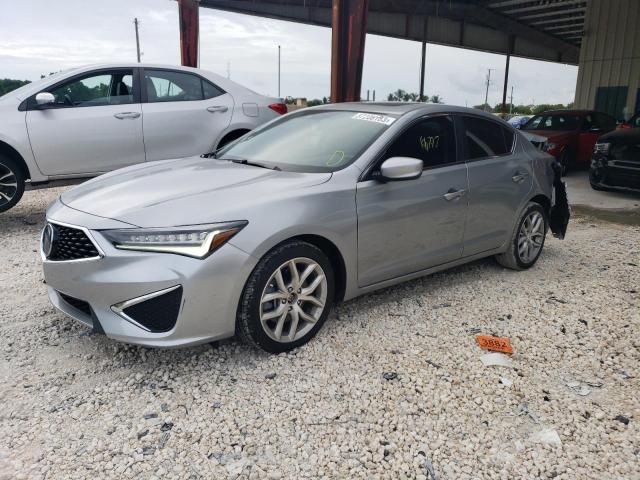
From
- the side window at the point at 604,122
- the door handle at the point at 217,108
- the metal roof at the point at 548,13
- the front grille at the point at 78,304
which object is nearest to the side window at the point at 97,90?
the door handle at the point at 217,108

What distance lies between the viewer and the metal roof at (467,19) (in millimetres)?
21109

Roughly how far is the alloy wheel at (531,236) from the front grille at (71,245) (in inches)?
137

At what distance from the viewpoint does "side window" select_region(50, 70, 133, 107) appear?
5.93m

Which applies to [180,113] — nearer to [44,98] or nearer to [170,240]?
[44,98]

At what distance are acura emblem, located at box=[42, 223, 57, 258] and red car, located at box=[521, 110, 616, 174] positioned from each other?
1008 cm

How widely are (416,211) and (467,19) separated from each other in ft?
76.4

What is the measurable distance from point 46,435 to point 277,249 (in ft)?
4.60

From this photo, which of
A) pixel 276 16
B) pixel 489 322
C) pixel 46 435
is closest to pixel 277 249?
pixel 46 435

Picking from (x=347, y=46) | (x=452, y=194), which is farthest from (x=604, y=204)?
(x=452, y=194)

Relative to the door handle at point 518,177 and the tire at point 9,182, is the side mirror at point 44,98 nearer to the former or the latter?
the tire at point 9,182

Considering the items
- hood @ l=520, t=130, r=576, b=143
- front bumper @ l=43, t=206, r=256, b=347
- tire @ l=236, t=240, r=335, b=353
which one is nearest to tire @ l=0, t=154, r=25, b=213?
front bumper @ l=43, t=206, r=256, b=347

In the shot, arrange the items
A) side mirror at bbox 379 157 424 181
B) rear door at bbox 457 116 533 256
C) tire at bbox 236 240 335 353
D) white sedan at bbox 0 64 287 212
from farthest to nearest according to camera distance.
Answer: white sedan at bbox 0 64 287 212
rear door at bbox 457 116 533 256
side mirror at bbox 379 157 424 181
tire at bbox 236 240 335 353

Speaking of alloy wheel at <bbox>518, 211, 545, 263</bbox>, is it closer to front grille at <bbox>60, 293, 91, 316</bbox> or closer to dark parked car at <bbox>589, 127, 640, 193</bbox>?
front grille at <bbox>60, 293, 91, 316</bbox>

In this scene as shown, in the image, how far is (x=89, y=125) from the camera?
5.96 meters
